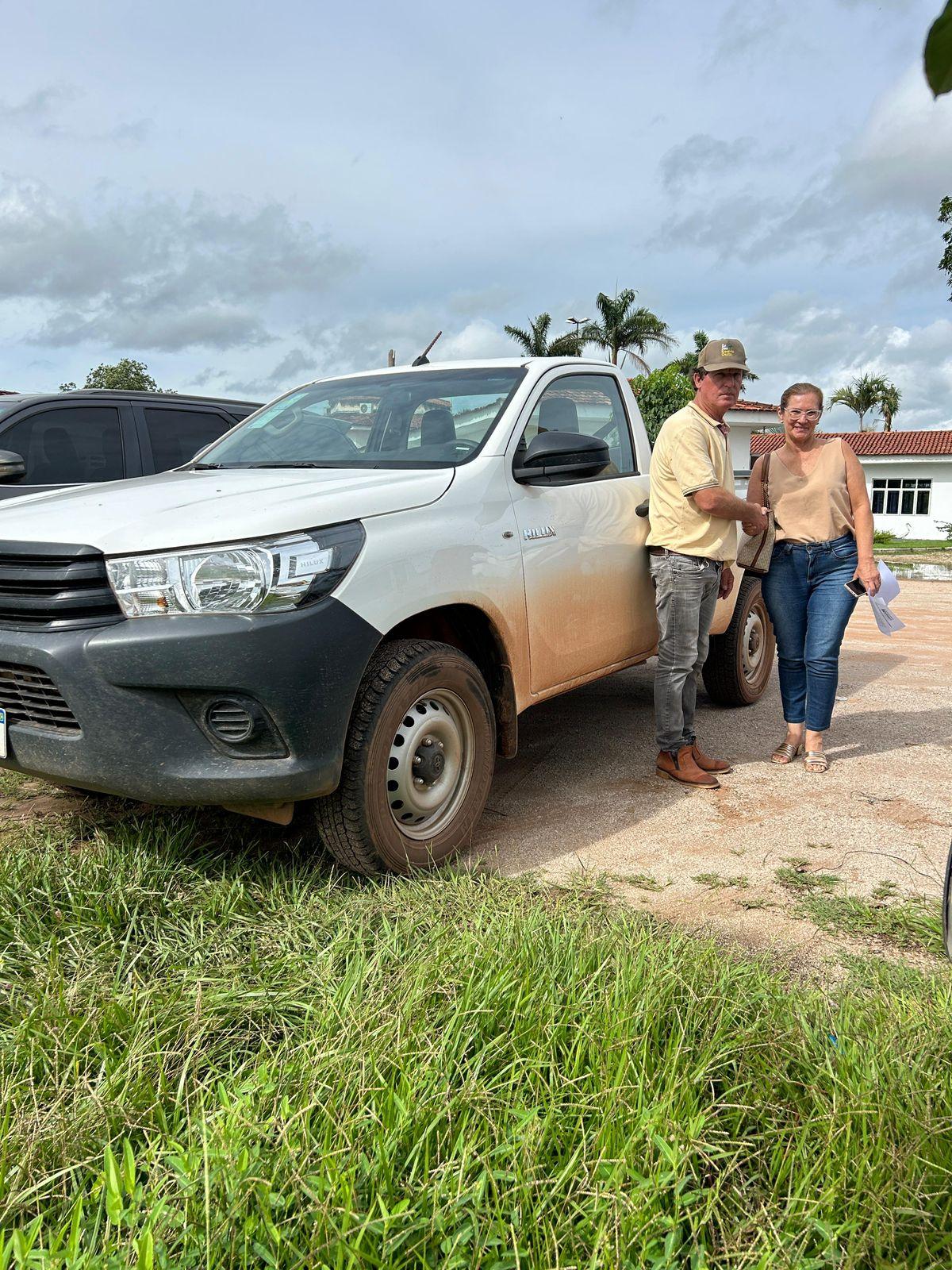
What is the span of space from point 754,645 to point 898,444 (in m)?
44.6

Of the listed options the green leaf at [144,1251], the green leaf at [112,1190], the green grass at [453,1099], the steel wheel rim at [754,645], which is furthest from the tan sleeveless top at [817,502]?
the green leaf at [144,1251]

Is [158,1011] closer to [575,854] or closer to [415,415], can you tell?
[575,854]

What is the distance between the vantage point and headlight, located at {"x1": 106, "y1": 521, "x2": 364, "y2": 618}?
309cm

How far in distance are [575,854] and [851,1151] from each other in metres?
2.15

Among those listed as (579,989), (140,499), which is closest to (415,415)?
(140,499)

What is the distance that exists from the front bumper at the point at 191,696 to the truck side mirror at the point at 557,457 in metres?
1.25

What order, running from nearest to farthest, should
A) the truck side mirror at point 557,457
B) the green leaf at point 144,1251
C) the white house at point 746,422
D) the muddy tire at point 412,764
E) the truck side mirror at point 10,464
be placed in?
1. the green leaf at point 144,1251
2. the muddy tire at point 412,764
3. the truck side mirror at point 557,457
4. the truck side mirror at point 10,464
5. the white house at point 746,422

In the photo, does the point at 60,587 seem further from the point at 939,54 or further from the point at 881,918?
the point at 939,54

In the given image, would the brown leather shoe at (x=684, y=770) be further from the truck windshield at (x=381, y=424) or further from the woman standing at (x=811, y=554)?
the truck windshield at (x=381, y=424)

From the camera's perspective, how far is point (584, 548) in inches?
179

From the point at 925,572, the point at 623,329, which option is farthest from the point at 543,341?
the point at 925,572

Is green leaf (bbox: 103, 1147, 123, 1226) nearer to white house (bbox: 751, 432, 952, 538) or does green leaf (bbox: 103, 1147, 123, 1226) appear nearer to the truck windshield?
the truck windshield

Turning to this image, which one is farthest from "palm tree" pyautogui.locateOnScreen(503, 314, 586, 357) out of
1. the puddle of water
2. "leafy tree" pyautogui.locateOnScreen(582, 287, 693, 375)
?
the puddle of water

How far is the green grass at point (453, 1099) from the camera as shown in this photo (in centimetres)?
175
